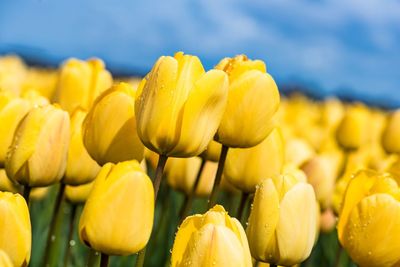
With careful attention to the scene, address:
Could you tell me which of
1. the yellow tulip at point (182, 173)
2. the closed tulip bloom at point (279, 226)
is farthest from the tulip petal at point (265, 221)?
the yellow tulip at point (182, 173)

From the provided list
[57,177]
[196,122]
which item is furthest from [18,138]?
[196,122]

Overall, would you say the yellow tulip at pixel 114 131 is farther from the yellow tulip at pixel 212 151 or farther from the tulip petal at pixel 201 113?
the yellow tulip at pixel 212 151

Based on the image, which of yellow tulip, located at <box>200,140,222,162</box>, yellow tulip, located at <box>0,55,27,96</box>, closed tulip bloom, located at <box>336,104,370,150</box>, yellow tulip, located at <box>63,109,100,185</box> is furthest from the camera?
closed tulip bloom, located at <box>336,104,370,150</box>

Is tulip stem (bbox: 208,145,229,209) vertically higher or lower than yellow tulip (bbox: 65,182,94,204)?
higher

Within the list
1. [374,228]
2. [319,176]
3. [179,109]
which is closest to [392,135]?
[319,176]

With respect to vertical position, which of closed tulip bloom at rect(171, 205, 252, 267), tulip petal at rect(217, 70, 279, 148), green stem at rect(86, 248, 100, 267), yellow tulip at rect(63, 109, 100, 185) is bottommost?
green stem at rect(86, 248, 100, 267)

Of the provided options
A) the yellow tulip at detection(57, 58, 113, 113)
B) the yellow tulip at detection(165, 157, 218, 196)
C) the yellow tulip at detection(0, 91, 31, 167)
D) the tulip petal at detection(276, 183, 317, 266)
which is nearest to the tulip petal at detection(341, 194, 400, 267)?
the tulip petal at detection(276, 183, 317, 266)

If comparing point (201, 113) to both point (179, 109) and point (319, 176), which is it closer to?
point (179, 109)

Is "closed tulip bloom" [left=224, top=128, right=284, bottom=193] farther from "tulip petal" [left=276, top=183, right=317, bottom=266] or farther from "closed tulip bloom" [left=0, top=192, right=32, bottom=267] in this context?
"closed tulip bloom" [left=0, top=192, right=32, bottom=267]
